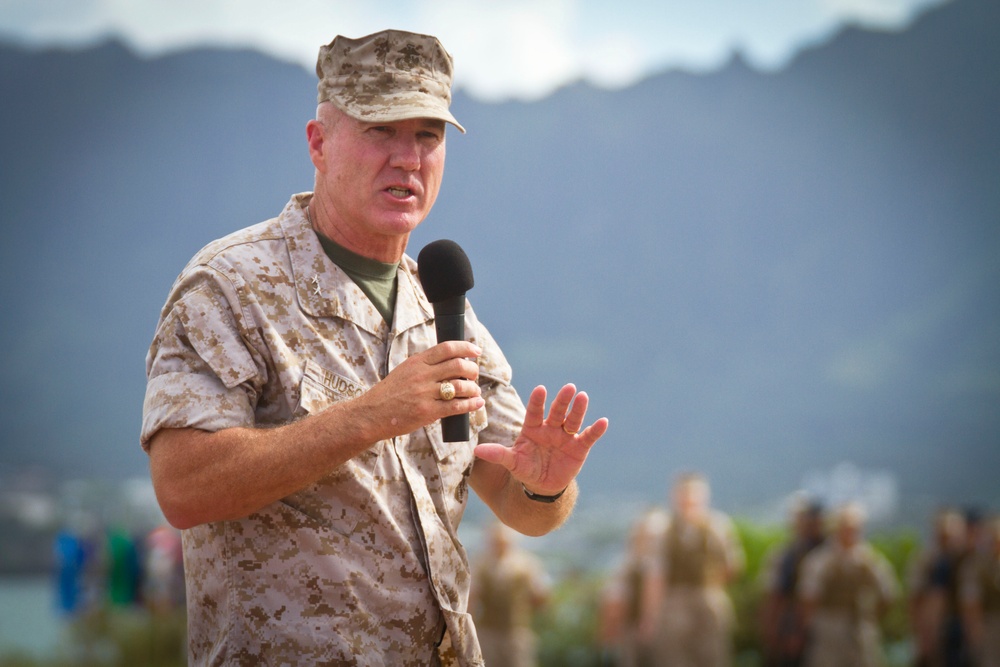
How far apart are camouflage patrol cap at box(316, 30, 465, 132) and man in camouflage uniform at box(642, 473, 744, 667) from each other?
6.91m

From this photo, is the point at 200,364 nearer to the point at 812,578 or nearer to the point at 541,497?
the point at 541,497

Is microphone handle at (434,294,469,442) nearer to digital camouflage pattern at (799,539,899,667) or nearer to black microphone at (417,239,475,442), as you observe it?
black microphone at (417,239,475,442)

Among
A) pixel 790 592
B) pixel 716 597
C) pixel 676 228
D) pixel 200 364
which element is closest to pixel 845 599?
pixel 790 592

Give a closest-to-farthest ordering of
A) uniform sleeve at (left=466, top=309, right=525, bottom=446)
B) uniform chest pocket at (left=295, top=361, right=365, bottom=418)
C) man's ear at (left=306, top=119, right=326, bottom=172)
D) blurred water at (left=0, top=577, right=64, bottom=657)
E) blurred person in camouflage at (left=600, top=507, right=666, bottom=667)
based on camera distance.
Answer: uniform chest pocket at (left=295, top=361, right=365, bottom=418), man's ear at (left=306, top=119, right=326, bottom=172), uniform sleeve at (left=466, top=309, right=525, bottom=446), blurred person in camouflage at (left=600, top=507, right=666, bottom=667), blurred water at (left=0, top=577, right=64, bottom=657)

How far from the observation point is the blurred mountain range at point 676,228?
18297 mm

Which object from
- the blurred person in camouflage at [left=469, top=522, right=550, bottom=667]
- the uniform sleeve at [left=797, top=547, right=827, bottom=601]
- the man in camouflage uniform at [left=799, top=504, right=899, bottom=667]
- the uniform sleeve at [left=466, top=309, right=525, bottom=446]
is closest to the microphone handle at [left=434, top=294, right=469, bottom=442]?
the uniform sleeve at [left=466, top=309, right=525, bottom=446]

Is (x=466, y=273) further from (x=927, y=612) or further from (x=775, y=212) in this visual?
(x=775, y=212)

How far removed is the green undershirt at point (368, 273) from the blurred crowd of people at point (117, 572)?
24.7 feet

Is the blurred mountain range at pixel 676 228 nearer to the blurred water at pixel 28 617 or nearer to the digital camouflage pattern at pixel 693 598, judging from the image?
the blurred water at pixel 28 617

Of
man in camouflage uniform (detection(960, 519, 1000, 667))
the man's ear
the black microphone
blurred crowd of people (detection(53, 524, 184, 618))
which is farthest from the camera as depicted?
blurred crowd of people (detection(53, 524, 184, 618))

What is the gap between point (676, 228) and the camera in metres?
22.4

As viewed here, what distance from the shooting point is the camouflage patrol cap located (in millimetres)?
2240

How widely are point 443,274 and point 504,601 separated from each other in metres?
6.87

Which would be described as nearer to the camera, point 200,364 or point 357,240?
point 200,364
